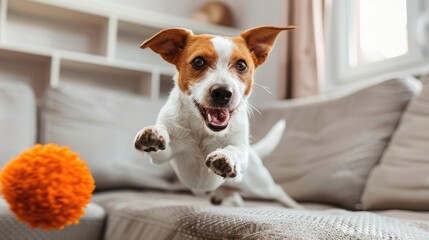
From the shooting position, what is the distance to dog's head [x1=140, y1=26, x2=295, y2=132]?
415 mm

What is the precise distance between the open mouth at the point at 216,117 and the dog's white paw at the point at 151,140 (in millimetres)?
47

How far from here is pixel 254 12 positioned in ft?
8.12

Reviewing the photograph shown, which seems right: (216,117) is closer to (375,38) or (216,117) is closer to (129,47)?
(375,38)

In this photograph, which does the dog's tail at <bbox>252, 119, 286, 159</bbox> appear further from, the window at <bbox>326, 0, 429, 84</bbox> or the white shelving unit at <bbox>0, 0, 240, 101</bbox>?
the white shelving unit at <bbox>0, 0, 240, 101</bbox>

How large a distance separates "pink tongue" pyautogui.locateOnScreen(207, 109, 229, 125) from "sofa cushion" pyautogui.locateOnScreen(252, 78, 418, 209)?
1.13m

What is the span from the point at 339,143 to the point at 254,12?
3.64 ft

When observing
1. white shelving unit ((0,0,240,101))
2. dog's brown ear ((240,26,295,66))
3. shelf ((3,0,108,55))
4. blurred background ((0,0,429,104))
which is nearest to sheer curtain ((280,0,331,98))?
blurred background ((0,0,429,104))

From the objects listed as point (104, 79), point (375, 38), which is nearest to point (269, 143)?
point (375, 38)

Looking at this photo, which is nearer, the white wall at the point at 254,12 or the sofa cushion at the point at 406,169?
the sofa cushion at the point at 406,169

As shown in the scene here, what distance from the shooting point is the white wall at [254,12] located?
213 cm

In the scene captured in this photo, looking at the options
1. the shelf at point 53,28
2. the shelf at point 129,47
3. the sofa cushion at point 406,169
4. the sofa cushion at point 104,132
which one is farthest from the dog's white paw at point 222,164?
the shelf at point 53,28

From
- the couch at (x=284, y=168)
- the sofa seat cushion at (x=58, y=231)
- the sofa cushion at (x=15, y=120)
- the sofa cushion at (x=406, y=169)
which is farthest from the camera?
the sofa cushion at (x=15, y=120)

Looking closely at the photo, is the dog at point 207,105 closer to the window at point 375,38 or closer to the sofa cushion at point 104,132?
the sofa cushion at point 104,132

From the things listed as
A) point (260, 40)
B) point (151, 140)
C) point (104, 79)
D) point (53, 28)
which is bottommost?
point (151, 140)
